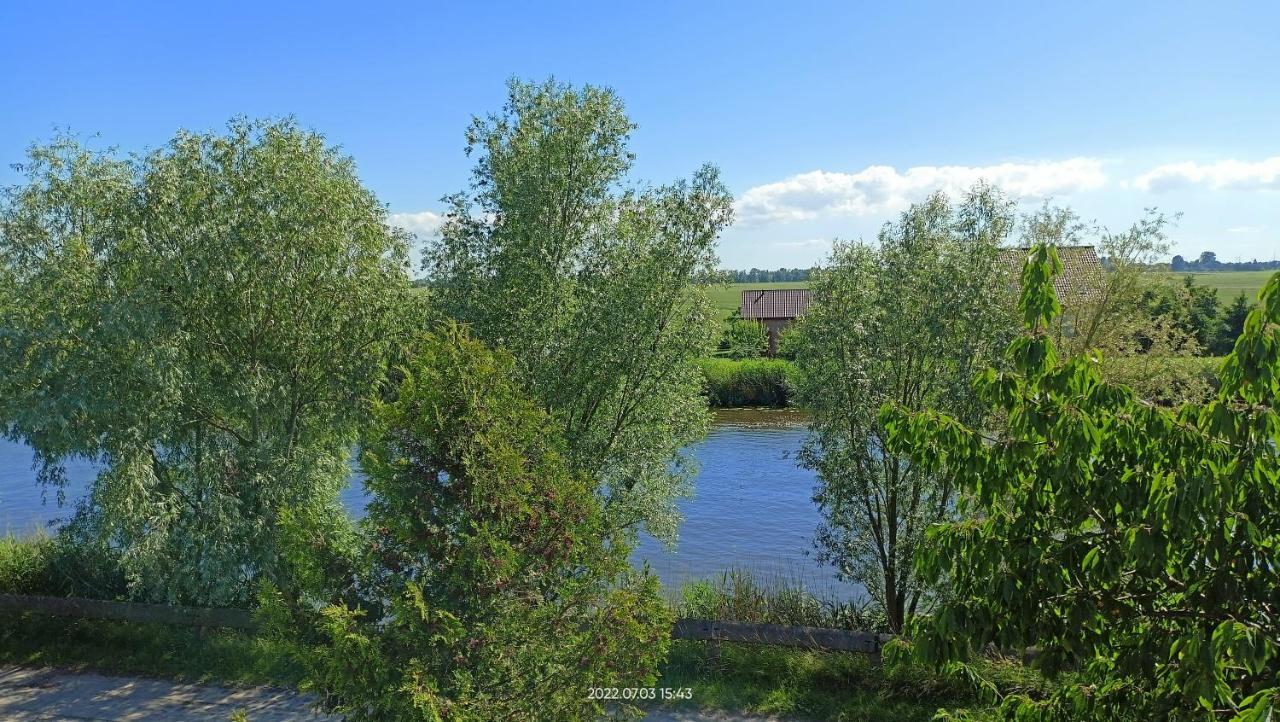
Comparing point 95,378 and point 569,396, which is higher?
point 95,378

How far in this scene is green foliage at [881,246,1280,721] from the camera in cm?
366

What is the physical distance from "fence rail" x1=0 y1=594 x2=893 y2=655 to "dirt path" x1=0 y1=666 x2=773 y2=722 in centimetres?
92

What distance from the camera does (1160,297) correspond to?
1838cm

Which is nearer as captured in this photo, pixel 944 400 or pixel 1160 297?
pixel 944 400

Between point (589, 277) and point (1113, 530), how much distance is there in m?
8.94

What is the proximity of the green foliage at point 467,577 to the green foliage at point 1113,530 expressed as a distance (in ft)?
9.73

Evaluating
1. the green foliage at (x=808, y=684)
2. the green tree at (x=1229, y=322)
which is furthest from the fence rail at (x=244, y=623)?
the green tree at (x=1229, y=322)

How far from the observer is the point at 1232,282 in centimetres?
10300

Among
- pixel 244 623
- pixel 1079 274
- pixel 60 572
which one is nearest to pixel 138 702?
pixel 244 623

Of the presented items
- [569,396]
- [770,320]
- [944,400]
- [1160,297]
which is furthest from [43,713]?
[770,320]

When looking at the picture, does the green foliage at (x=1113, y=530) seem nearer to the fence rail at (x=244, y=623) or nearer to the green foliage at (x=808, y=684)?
the green foliage at (x=808, y=684)

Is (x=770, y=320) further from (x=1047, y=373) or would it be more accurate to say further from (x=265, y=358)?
(x=1047, y=373)

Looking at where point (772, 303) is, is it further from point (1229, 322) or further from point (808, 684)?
point (808, 684)

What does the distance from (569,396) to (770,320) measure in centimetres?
5115
